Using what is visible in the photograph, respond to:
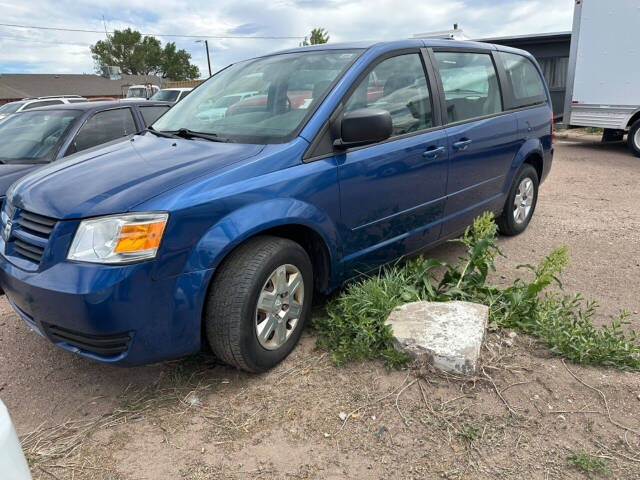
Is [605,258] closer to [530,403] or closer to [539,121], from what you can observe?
[539,121]

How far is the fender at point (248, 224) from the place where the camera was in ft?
7.72

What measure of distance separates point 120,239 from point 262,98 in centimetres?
152

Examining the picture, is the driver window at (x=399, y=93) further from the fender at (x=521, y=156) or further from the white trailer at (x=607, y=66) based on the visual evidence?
the white trailer at (x=607, y=66)

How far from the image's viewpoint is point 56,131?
512 cm

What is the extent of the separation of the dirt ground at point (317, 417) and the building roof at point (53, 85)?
50.8m

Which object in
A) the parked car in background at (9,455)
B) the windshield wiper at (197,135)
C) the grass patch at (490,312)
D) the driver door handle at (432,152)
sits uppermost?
the windshield wiper at (197,135)

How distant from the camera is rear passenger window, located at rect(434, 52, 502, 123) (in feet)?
12.4

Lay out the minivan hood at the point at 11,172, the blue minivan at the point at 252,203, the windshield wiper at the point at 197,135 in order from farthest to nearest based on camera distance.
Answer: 1. the minivan hood at the point at 11,172
2. the windshield wiper at the point at 197,135
3. the blue minivan at the point at 252,203

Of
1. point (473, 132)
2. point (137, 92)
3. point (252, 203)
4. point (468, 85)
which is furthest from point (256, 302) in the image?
point (137, 92)

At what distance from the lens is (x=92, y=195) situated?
7.81ft

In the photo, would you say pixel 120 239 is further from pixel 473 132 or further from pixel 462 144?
pixel 473 132

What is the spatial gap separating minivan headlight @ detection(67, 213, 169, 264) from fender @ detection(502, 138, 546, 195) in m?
3.35

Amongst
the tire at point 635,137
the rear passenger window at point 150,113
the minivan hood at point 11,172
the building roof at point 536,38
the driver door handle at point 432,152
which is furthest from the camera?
the building roof at point 536,38

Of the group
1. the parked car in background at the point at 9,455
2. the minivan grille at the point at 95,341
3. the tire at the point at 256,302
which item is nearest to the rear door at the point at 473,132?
the tire at the point at 256,302
